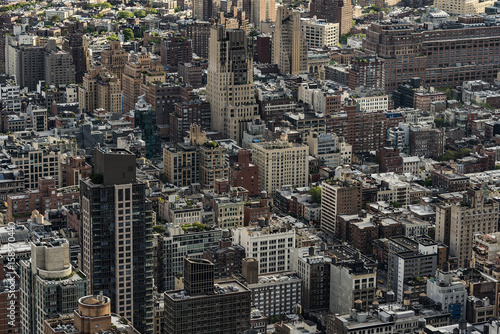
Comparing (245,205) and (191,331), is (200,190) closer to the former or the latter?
(245,205)

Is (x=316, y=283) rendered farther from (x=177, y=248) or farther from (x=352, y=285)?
(x=177, y=248)

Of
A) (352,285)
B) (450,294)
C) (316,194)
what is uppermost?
(316,194)

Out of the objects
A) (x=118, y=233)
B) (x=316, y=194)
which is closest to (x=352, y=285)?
(x=118, y=233)

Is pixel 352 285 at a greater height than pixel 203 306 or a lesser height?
lesser

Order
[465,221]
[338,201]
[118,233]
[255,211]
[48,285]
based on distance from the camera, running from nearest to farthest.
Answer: [48,285]
[118,233]
[465,221]
[255,211]
[338,201]

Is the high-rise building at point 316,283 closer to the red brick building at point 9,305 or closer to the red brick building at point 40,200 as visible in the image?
the red brick building at point 40,200

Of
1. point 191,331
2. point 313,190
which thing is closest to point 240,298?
point 191,331
